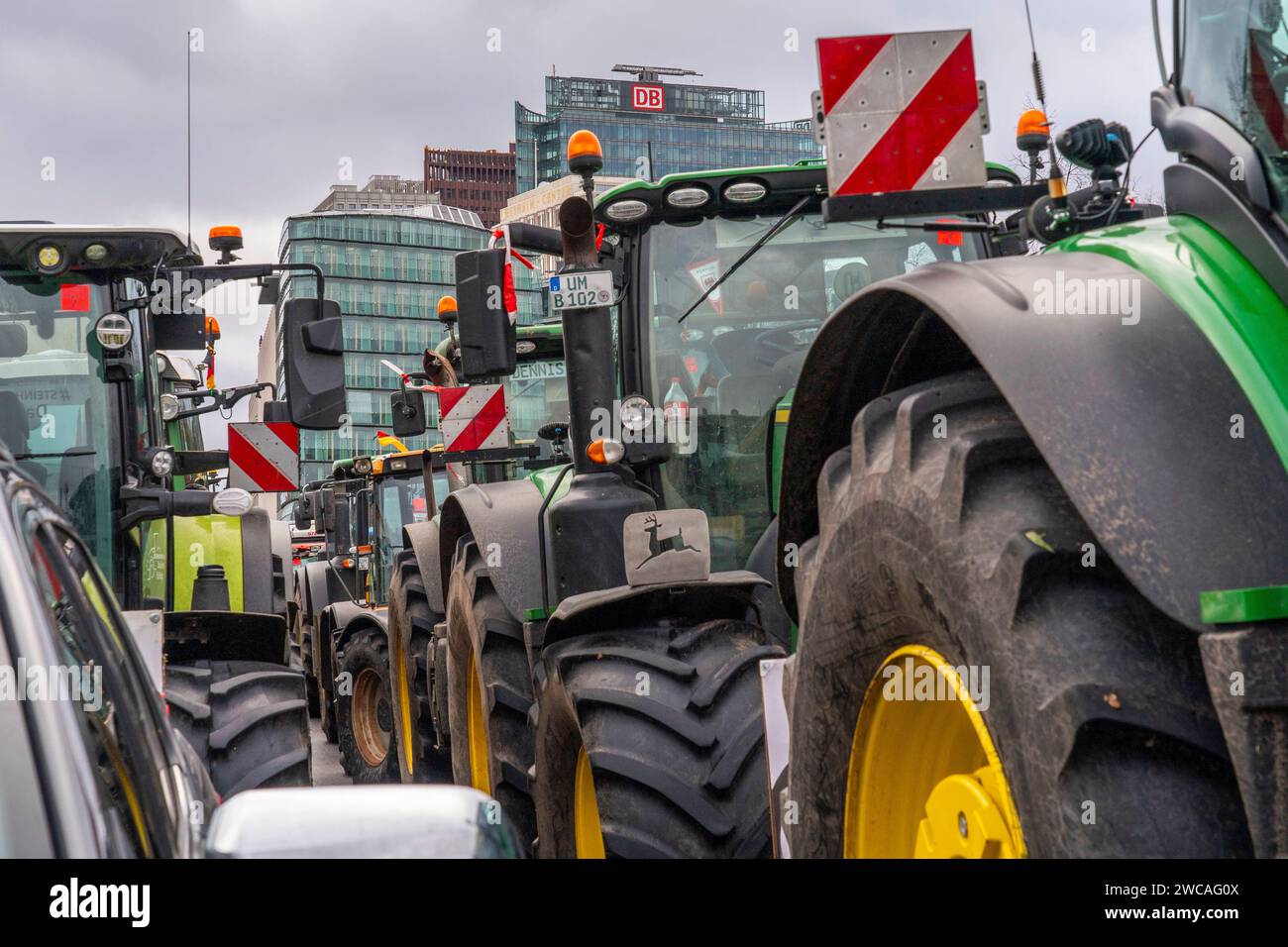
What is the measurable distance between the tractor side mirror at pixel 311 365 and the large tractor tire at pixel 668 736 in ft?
4.66

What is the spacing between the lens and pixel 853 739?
2.33 metres

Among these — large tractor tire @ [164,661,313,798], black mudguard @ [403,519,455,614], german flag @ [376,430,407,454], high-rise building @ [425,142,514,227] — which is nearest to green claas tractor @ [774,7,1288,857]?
large tractor tire @ [164,661,313,798]

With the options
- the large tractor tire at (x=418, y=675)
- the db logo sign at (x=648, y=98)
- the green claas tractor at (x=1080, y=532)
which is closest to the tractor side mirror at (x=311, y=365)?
the large tractor tire at (x=418, y=675)

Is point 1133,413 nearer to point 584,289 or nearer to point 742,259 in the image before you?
point 742,259

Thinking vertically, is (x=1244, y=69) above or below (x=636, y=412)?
above

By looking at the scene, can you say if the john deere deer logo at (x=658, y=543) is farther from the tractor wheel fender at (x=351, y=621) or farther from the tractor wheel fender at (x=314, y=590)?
the tractor wheel fender at (x=314, y=590)

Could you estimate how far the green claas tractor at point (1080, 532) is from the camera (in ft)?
5.07

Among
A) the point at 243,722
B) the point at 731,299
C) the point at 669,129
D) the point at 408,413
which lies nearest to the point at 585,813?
the point at 243,722

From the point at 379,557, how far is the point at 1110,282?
10543 mm

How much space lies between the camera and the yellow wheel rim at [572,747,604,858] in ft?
13.4

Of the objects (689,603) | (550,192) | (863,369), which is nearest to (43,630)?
(863,369)

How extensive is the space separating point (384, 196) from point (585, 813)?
3792 centimetres

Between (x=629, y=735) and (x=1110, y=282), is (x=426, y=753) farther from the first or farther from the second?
(x=1110, y=282)

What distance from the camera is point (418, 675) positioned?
7.32 meters
